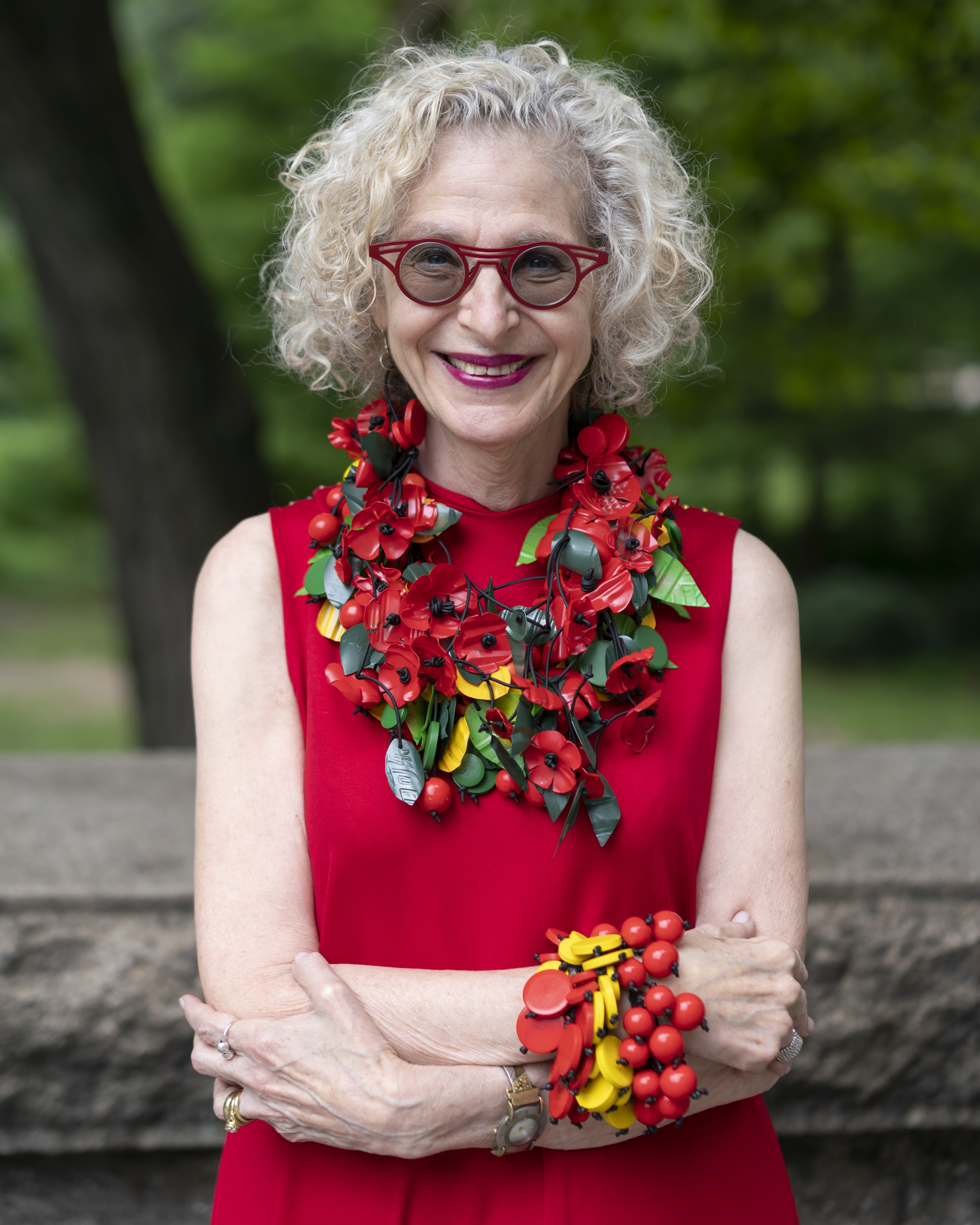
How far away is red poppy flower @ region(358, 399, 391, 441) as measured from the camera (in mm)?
2074

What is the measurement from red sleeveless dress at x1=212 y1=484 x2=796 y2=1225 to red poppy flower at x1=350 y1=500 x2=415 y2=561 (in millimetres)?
230

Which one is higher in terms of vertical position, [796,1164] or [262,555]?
[262,555]

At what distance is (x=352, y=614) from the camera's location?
1.89 meters

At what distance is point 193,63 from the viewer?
11.4 m

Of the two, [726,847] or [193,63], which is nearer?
[726,847]

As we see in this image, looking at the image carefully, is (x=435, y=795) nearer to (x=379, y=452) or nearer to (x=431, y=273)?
(x=379, y=452)

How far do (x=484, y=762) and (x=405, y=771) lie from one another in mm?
131

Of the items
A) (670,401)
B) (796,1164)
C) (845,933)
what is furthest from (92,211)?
(796,1164)

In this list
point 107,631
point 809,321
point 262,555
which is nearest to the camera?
point 262,555

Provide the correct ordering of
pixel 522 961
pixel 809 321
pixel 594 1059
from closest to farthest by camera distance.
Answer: pixel 594 1059 → pixel 522 961 → pixel 809 321

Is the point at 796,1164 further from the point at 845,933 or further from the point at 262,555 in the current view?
the point at 262,555

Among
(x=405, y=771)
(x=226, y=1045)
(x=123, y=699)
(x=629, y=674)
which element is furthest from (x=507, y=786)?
(x=123, y=699)

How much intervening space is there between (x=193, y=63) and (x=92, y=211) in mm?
7730

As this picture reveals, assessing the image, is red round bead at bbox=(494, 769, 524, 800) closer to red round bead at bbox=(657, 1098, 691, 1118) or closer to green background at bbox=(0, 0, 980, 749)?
red round bead at bbox=(657, 1098, 691, 1118)
